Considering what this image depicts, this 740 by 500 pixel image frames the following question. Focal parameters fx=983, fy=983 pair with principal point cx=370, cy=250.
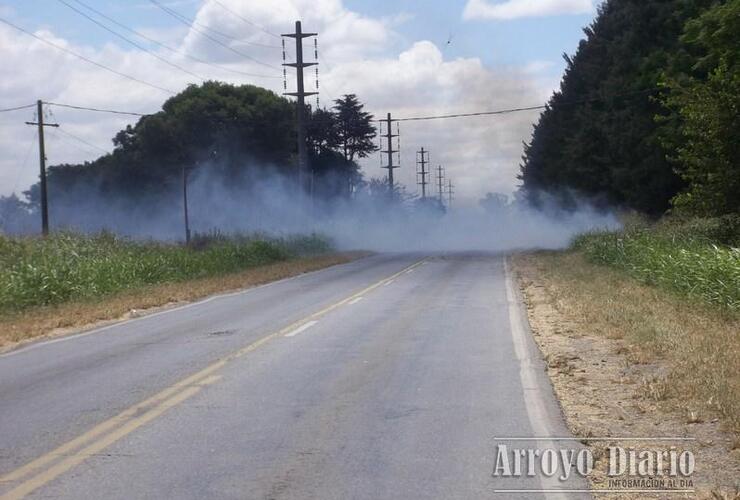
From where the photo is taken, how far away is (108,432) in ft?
27.7

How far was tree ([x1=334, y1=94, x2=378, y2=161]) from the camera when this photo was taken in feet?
259

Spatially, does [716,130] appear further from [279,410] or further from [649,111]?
[649,111]

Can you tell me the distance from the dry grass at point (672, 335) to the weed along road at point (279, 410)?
122 centimetres

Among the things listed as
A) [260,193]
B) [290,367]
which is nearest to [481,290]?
[290,367]

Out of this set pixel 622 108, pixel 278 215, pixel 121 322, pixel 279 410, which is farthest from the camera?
pixel 278 215

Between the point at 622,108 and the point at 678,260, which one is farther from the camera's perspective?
the point at 622,108

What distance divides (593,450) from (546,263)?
1143 inches

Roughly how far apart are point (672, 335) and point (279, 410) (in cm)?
617

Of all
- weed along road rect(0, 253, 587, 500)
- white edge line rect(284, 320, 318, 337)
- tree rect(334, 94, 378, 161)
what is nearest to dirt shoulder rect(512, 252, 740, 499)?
weed along road rect(0, 253, 587, 500)

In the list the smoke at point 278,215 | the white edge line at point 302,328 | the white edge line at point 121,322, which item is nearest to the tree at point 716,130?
the white edge line at point 121,322

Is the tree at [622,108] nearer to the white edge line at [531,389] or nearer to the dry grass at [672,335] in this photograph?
the dry grass at [672,335]

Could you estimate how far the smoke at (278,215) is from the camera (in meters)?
64.5

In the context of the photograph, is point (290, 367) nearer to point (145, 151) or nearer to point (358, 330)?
point (358, 330)

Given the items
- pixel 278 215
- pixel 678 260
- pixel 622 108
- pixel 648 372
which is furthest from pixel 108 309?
pixel 278 215
